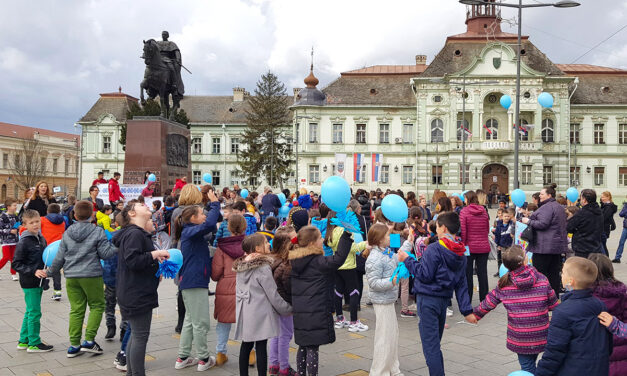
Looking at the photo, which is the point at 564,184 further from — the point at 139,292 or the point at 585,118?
the point at 139,292

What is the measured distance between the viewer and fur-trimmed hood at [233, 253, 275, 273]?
17.9ft

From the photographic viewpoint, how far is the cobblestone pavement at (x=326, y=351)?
6195 mm

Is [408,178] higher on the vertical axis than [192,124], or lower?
lower

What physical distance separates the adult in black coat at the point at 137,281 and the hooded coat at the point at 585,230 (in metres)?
7.12

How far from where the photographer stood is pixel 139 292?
5.51m

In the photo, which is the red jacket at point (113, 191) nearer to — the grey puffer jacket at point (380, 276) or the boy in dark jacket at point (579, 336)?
the grey puffer jacket at point (380, 276)

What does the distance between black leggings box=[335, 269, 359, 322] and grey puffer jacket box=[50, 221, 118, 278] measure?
3.42 meters

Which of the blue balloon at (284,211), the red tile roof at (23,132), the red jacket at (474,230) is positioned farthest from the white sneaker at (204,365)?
the red tile roof at (23,132)

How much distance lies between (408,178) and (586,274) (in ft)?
161

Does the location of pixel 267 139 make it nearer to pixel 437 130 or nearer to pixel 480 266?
pixel 437 130

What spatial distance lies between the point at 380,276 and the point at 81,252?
11.4 feet

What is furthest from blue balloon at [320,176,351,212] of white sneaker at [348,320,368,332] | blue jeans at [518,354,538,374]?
white sneaker at [348,320,368,332]

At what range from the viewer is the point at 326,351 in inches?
272

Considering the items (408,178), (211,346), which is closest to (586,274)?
(211,346)
